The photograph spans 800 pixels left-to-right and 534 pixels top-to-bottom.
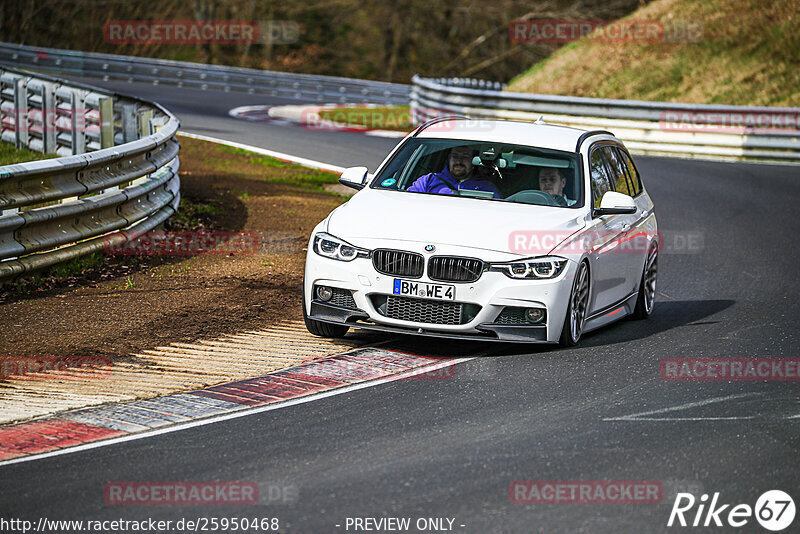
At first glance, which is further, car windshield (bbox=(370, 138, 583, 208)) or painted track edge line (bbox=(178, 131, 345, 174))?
painted track edge line (bbox=(178, 131, 345, 174))

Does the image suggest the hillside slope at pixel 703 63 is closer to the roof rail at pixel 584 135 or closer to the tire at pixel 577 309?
the roof rail at pixel 584 135

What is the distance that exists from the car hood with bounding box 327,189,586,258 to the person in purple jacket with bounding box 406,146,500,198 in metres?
0.29

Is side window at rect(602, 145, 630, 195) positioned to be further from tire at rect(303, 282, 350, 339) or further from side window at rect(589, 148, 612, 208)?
→ tire at rect(303, 282, 350, 339)

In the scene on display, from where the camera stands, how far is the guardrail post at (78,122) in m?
18.0

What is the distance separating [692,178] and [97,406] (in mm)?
17179

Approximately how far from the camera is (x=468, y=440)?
268 inches

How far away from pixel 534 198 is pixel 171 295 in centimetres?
340

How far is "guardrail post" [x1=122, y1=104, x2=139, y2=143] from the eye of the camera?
17688mm

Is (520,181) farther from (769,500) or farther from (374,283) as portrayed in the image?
(769,500)

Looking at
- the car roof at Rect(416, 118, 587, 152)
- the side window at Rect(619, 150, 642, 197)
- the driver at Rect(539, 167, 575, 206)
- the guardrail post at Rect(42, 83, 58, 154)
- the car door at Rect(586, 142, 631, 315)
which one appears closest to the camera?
the car door at Rect(586, 142, 631, 315)

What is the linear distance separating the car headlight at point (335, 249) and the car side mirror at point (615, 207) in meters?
2.09

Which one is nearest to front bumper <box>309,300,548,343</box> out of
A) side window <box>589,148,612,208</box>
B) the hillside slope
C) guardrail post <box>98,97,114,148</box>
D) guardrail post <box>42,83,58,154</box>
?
side window <box>589,148,612,208</box>

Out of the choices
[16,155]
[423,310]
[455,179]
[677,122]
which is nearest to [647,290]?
[455,179]

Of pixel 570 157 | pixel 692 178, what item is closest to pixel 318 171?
pixel 692 178
